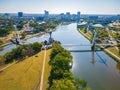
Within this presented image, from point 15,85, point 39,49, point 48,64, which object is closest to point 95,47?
point 39,49

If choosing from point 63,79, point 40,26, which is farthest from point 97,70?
point 40,26

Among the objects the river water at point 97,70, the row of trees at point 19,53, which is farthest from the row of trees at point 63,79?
the row of trees at point 19,53

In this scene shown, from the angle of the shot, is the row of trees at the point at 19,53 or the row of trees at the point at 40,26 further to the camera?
the row of trees at the point at 40,26

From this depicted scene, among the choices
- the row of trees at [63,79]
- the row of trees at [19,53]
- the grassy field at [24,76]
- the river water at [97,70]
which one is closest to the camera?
the row of trees at [63,79]

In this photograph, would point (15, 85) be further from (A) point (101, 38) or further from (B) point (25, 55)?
(A) point (101, 38)

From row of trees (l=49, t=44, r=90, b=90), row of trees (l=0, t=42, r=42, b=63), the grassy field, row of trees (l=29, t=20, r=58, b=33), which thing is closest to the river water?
row of trees (l=49, t=44, r=90, b=90)

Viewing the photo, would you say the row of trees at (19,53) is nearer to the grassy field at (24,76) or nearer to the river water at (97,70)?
the grassy field at (24,76)

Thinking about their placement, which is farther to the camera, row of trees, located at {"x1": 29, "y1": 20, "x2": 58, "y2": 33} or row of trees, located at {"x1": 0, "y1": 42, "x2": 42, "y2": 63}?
row of trees, located at {"x1": 29, "y1": 20, "x2": 58, "y2": 33}

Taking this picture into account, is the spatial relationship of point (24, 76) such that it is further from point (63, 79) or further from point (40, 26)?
point (40, 26)

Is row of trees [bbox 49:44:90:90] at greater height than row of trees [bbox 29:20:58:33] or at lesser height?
greater

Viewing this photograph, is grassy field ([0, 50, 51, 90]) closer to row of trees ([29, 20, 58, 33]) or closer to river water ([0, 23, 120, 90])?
river water ([0, 23, 120, 90])
